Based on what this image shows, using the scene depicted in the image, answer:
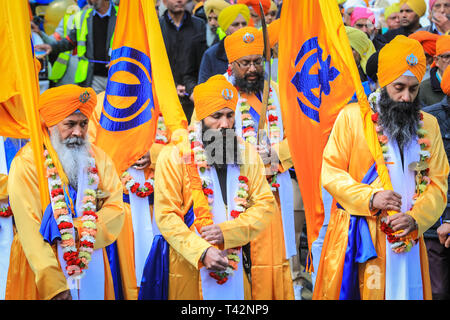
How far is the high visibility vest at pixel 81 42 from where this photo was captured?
8.81 m

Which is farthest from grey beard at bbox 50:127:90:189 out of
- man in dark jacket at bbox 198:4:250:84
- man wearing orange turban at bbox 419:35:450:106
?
man wearing orange turban at bbox 419:35:450:106

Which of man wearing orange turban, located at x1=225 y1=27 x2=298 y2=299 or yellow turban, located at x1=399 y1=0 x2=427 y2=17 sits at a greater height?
yellow turban, located at x1=399 y1=0 x2=427 y2=17

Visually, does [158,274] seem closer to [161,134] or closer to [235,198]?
[235,198]

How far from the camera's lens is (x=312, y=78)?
629 cm

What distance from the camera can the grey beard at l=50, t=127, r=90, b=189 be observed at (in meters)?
5.39

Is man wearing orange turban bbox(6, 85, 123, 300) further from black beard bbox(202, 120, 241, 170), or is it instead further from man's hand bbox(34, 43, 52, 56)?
man's hand bbox(34, 43, 52, 56)

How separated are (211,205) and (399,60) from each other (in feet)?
5.89

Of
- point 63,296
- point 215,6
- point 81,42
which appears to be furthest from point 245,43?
point 63,296

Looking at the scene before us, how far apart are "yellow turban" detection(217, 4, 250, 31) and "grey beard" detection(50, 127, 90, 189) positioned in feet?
9.95

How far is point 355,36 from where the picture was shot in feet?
24.3

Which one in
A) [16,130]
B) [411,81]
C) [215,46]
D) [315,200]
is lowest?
[315,200]

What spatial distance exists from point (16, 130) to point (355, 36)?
362 centimetres
